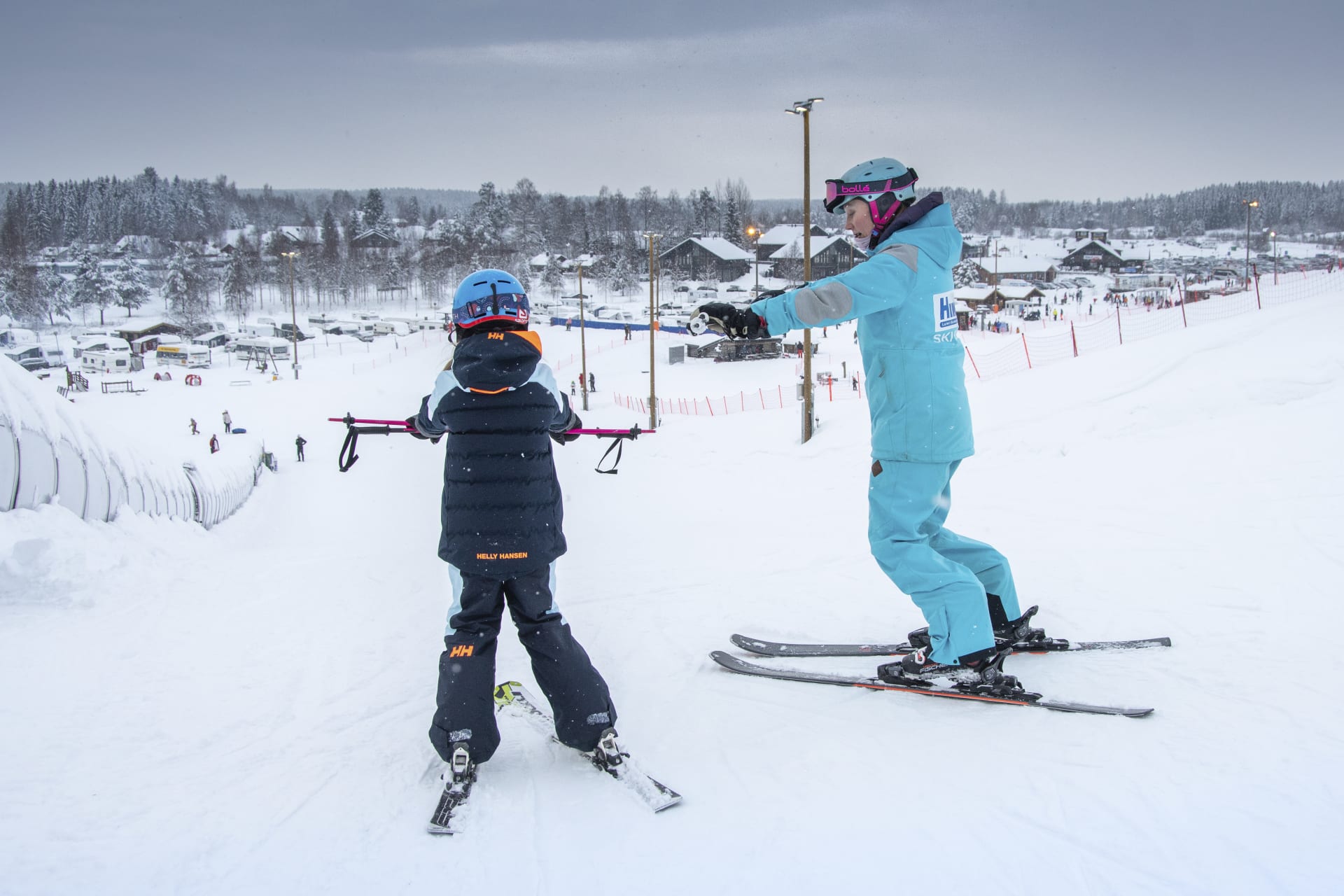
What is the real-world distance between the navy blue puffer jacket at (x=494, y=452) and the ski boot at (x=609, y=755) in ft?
2.40

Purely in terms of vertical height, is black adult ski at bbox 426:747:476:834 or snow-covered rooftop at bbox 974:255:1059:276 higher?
snow-covered rooftop at bbox 974:255:1059:276

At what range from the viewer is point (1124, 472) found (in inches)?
299

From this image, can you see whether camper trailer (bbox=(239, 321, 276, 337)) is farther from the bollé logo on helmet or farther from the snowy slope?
the bollé logo on helmet

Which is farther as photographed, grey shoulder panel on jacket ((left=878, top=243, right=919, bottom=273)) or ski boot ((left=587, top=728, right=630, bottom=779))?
→ grey shoulder panel on jacket ((left=878, top=243, right=919, bottom=273))

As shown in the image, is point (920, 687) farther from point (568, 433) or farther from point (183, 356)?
point (183, 356)

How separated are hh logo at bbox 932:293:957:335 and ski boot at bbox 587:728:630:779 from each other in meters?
2.23

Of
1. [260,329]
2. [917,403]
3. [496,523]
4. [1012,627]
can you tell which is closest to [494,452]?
[496,523]

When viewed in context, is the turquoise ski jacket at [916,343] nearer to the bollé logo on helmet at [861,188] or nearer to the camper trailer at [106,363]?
the bollé logo on helmet at [861,188]

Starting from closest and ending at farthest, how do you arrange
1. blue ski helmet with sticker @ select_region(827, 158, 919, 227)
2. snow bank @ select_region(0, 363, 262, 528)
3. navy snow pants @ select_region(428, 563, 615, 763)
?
navy snow pants @ select_region(428, 563, 615, 763)
blue ski helmet with sticker @ select_region(827, 158, 919, 227)
snow bank @ select_region(0, 363, 262, 528)

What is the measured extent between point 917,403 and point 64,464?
592cm

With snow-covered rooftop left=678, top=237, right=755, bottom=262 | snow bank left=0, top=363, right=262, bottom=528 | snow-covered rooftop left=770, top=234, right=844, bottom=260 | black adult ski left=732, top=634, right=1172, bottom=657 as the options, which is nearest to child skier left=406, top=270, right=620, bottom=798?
black adult ski left=732, top=634, right=1172, bottom=657

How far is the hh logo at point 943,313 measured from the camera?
3.50 meters

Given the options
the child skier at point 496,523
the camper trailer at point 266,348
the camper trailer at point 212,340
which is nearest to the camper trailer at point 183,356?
the camper trailer at point 266,348

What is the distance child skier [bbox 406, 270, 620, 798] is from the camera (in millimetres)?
3062
